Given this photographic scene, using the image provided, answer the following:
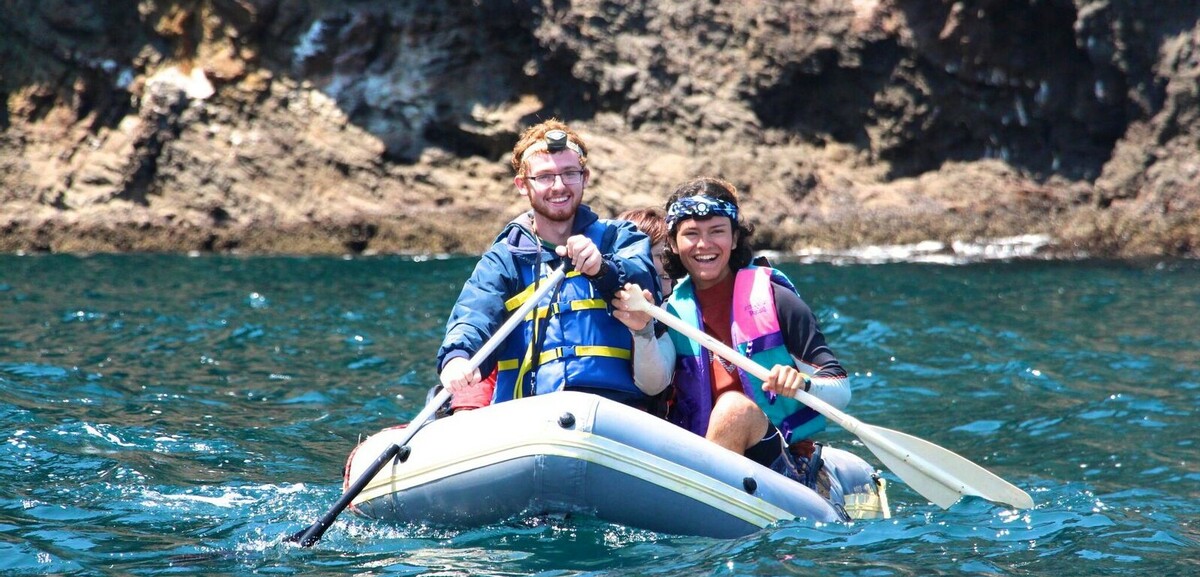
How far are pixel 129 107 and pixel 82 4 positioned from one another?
5.50ft

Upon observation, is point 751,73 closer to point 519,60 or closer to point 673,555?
point 519,60

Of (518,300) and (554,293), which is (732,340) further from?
(518,300)

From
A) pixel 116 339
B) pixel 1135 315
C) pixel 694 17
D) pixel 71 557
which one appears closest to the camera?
pixel 71 557

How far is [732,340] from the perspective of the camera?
503cm

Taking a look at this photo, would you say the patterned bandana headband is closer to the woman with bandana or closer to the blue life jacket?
the woman with bandana

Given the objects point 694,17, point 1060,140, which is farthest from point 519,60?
point 1060,140

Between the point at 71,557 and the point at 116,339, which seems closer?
the point at 71,557

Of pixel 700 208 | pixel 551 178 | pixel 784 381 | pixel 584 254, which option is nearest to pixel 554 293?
pixel 584 254

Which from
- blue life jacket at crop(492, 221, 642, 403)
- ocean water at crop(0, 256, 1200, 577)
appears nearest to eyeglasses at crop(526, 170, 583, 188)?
blue life jacket at crop(492, 221, 642, 403)

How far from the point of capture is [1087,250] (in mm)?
15859

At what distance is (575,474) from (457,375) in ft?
1.99

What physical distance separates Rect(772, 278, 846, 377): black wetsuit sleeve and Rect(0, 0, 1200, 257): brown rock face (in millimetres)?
11724

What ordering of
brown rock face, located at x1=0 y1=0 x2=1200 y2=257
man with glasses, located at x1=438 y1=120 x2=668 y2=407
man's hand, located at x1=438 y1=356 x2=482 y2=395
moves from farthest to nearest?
brown rock face, located at x1=0 y1=0 x2=1200 y2=257 < man with glasses, located at x1=438 y1=120 x2=668 y2=407 < man's hand, located at x1=438 y1=356 x2=482 y2=395

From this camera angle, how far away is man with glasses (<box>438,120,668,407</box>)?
4824 mm
